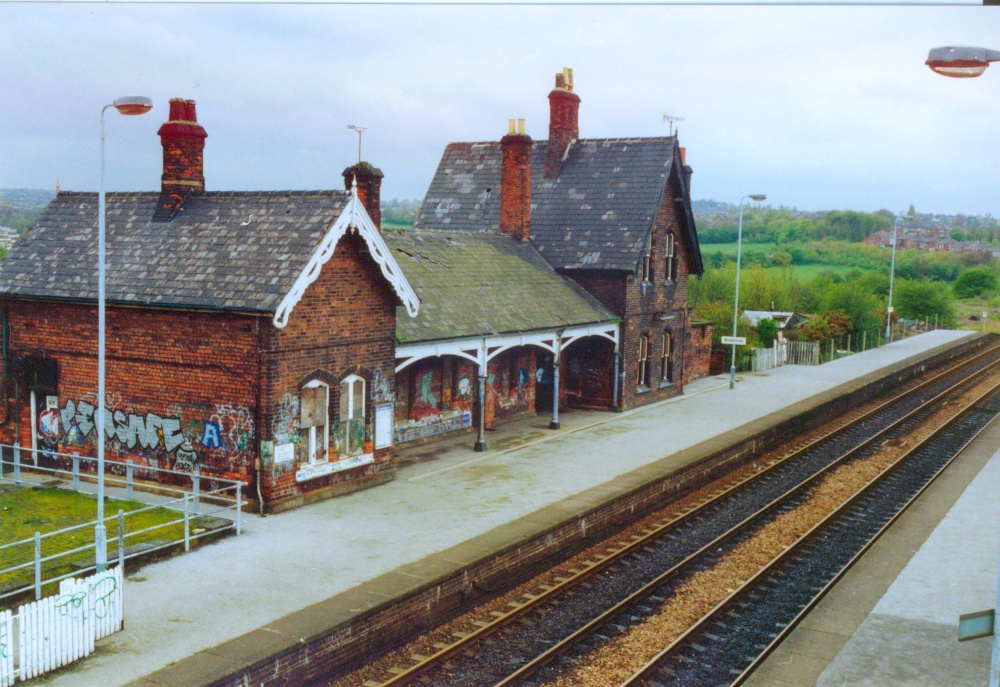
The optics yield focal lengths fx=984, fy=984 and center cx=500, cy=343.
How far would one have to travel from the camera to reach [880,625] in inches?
444

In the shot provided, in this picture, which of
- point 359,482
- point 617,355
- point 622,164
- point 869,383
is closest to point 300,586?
point 359,482

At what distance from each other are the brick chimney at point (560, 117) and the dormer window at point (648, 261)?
3997 millimetres

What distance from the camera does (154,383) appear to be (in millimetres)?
15719

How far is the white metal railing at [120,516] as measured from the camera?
445 inches

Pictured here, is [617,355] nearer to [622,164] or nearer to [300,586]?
[622,164]

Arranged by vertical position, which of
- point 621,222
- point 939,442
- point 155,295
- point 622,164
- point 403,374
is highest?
point 622,164

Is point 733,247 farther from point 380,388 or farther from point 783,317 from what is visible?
point 380,388

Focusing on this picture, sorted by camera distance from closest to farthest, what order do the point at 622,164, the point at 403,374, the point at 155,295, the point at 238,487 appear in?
the point at 238,487 < the point at 155,295 < the point at 403,374 < the point at 622,164

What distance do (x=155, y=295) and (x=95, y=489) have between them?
10.9ft

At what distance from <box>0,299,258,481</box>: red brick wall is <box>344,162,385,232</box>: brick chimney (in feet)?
16.9

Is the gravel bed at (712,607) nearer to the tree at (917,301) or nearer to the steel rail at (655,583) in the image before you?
the steel rail at (655,583)

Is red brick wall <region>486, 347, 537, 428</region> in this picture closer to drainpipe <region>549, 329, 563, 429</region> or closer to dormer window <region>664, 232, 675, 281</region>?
drainpipe <region>549, 329, 563, 429</region>

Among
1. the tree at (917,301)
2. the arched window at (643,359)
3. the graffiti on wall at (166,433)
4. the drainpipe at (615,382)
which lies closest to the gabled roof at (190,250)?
the graffiti on wall at (166,433)

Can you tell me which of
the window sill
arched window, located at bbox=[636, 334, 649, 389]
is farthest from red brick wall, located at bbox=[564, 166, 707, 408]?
the window sill
